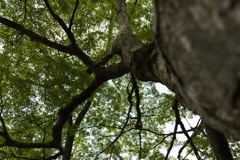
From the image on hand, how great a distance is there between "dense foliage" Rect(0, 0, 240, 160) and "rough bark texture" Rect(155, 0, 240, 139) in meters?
3.12

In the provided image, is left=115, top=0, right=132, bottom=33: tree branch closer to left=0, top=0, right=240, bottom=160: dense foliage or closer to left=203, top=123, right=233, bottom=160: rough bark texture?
left=0, top=0, right=240, bottom=160: dense foliage

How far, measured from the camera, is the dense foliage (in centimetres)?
405

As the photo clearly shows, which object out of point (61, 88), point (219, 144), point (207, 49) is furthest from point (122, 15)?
point (207, 49)

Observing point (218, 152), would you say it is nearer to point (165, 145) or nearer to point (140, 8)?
point (165, 145)

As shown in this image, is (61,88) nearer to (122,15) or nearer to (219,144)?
(122,15)

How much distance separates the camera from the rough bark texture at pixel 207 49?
1.08ft

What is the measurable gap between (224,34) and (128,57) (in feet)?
7.74

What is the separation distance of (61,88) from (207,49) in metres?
4.10

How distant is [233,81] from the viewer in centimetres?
33

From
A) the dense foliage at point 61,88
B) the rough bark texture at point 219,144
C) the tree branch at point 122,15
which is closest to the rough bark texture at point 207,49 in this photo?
the rough bark texture at point 219,144

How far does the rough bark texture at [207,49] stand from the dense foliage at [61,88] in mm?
3120

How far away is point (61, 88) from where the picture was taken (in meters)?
4.04

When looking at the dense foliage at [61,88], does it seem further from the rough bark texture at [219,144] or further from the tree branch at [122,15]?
the rough bark texture at [219,144]

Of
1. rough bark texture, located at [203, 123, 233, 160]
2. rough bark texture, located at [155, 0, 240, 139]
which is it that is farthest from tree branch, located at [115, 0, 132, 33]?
rough bark texture, located at [155, 0, 240, 139]
